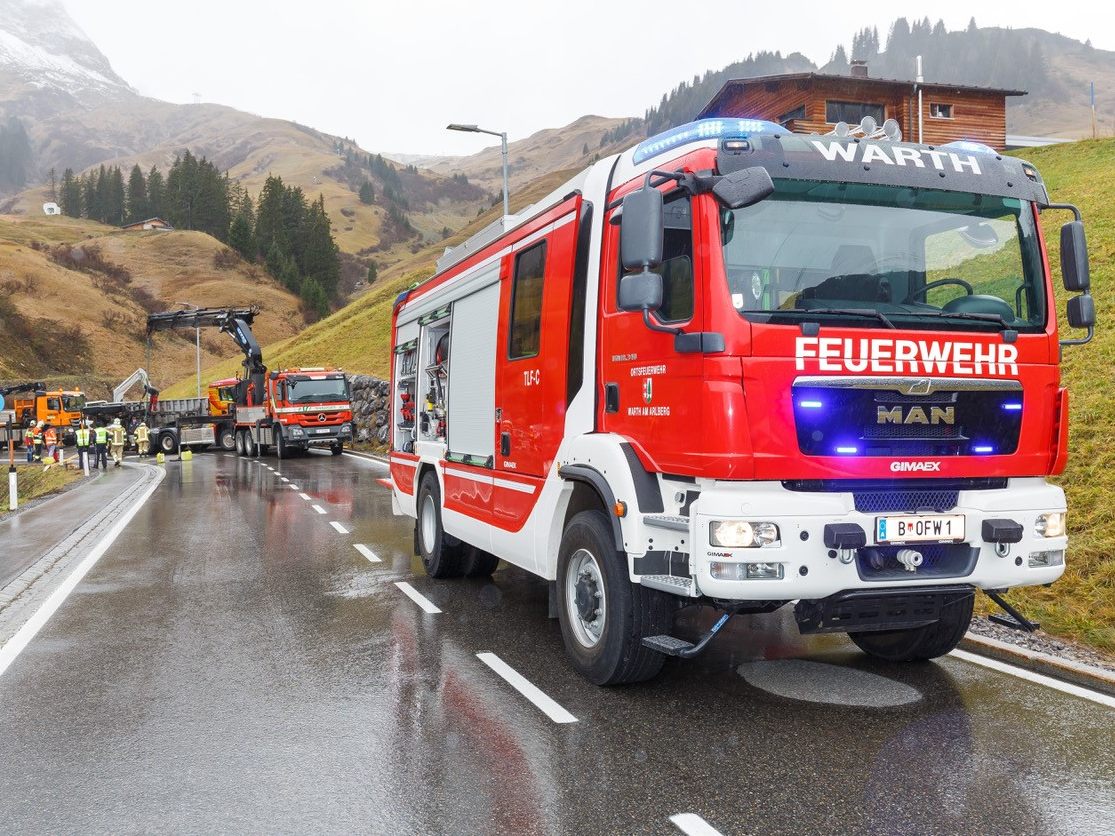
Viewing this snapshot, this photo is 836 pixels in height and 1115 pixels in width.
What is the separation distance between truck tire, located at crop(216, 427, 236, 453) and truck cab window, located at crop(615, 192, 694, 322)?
3590 centimetres

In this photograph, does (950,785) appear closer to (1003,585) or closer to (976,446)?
(1003,585)

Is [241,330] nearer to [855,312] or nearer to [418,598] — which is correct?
[418,598]

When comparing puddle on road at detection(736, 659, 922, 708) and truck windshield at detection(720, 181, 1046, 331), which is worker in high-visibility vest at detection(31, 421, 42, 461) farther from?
truck windshield at detection(720, 181, 1046, 331)

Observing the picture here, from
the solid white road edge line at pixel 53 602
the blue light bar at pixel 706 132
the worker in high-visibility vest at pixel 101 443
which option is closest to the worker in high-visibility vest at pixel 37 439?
the worker in high-visibility vest at pixel 101 443

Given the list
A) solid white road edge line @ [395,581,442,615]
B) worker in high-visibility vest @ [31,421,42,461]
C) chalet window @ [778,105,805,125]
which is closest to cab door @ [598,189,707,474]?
solid white road edge line @ [395,581,442,615]

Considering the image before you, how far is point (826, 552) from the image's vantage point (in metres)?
4.68

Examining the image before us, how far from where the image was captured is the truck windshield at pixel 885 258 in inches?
192

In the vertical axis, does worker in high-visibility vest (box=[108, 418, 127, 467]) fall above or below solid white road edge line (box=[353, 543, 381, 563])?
above

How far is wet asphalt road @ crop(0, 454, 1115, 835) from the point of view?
395 cm

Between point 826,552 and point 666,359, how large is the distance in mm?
1293

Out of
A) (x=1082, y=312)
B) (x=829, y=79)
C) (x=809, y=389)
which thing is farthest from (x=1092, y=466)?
(x=829, y=79)

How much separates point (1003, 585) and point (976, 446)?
2.45ft

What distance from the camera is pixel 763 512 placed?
4.62m

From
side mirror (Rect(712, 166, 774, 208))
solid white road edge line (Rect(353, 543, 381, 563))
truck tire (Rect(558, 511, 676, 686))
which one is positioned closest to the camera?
side mirror (Rect(712, 166, 774, 208))
